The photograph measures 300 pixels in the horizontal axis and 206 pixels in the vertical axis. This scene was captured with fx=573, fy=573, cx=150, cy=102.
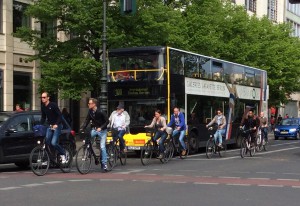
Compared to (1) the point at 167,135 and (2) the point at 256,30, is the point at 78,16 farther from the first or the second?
(2) the point at 256,30

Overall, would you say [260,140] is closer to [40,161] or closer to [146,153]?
[146,153]

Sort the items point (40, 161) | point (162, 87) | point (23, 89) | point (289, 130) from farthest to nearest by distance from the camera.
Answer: point (289, 130) < point (23, 89) < point (162, 87) < point (40, 161)

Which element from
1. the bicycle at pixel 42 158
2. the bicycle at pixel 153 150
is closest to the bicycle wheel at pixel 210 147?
the bicycle at pixel 153 150

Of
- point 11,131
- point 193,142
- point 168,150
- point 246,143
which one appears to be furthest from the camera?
point 193,142

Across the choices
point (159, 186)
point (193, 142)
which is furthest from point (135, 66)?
point (159, 186)

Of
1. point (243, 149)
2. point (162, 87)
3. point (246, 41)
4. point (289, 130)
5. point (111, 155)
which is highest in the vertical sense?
point (246, 41)

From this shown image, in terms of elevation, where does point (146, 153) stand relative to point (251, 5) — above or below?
below

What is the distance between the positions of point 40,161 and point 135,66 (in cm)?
744

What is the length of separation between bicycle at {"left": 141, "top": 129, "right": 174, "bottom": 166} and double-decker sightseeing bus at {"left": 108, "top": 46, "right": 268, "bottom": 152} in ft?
5.85

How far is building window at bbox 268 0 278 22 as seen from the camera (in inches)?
2571

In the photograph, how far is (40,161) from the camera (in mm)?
13367

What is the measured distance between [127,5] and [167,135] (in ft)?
13.7

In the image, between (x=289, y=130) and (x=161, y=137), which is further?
(x=289, y=130)

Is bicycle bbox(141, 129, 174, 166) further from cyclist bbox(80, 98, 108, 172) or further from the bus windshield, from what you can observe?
the bus windshield
